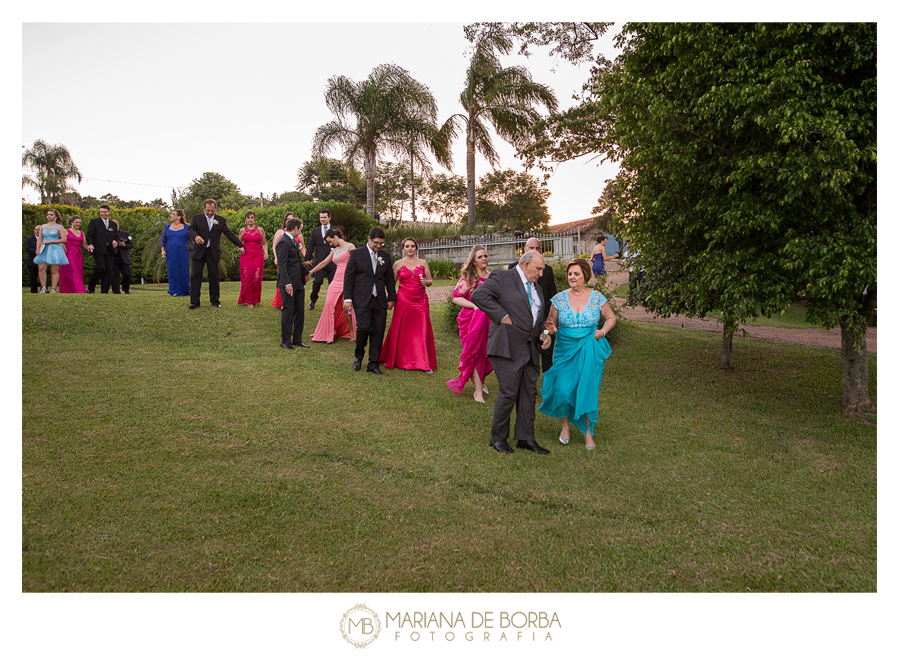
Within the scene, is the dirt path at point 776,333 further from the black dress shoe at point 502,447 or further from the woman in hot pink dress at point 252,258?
the black dress shoe at point 502,447

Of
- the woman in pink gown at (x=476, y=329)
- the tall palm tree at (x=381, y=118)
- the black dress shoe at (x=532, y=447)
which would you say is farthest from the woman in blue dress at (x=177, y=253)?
the tall palm tree at (x=381, y=118)

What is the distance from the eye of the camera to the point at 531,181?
171 ft

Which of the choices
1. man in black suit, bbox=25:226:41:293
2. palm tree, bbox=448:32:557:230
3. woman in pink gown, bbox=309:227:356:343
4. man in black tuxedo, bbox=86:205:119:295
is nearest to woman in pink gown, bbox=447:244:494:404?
woman in pink gown, bbox=309:227:356:343

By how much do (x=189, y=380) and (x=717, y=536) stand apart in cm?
613

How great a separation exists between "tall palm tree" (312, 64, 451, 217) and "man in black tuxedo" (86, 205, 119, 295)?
583 inches

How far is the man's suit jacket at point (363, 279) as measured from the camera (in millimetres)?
8164

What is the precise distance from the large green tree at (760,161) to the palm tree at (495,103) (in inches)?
821

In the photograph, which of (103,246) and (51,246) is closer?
Result: (51,246)

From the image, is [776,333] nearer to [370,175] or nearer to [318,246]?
[318,246]

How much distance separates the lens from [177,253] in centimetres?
1202

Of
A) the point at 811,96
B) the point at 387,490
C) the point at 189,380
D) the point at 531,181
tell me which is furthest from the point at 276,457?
the point at 531,181

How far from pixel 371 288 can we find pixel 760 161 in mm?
4934

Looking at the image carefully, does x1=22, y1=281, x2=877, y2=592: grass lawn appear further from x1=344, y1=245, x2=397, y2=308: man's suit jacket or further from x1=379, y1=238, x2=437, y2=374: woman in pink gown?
x1=344, y1=245, x2=397, y2=308: man's suit jacket
